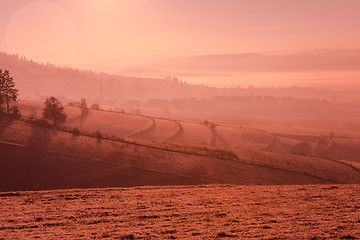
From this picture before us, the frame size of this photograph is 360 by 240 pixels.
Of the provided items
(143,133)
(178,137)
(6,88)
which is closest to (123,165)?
(6,88)

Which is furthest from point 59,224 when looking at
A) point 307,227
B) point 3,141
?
point 3,141

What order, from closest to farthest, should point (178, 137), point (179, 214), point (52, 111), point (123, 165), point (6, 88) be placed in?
point (179, 214)
point (123, 165)
point (52, 111)
point (6, 88)
point (178, 137)

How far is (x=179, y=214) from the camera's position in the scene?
53.6 feet

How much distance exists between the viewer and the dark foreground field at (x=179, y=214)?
13180mm

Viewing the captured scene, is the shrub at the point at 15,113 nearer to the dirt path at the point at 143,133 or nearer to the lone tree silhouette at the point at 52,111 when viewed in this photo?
the lone tree silhouette at the point at 52,111

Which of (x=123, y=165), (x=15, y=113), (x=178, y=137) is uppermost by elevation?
(x=15, y=113)

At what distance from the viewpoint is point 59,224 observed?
14.6 metres

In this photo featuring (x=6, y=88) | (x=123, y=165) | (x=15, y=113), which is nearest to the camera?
(x=123, y=165)

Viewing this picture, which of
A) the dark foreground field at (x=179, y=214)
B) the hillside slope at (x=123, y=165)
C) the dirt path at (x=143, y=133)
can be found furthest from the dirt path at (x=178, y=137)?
the dark foreground field at (x=179, y=214)

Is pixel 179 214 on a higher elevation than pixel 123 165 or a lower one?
higher

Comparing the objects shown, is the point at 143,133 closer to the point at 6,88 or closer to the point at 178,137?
the point at 178,137

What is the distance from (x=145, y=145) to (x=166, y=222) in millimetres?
37213

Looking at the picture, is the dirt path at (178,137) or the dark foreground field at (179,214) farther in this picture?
the dirt path at (178,137)

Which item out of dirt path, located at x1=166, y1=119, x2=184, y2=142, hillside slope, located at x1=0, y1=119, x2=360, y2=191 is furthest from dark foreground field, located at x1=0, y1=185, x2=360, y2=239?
dirt path, located at x1=166, y1=119, x2=184, y2=142
